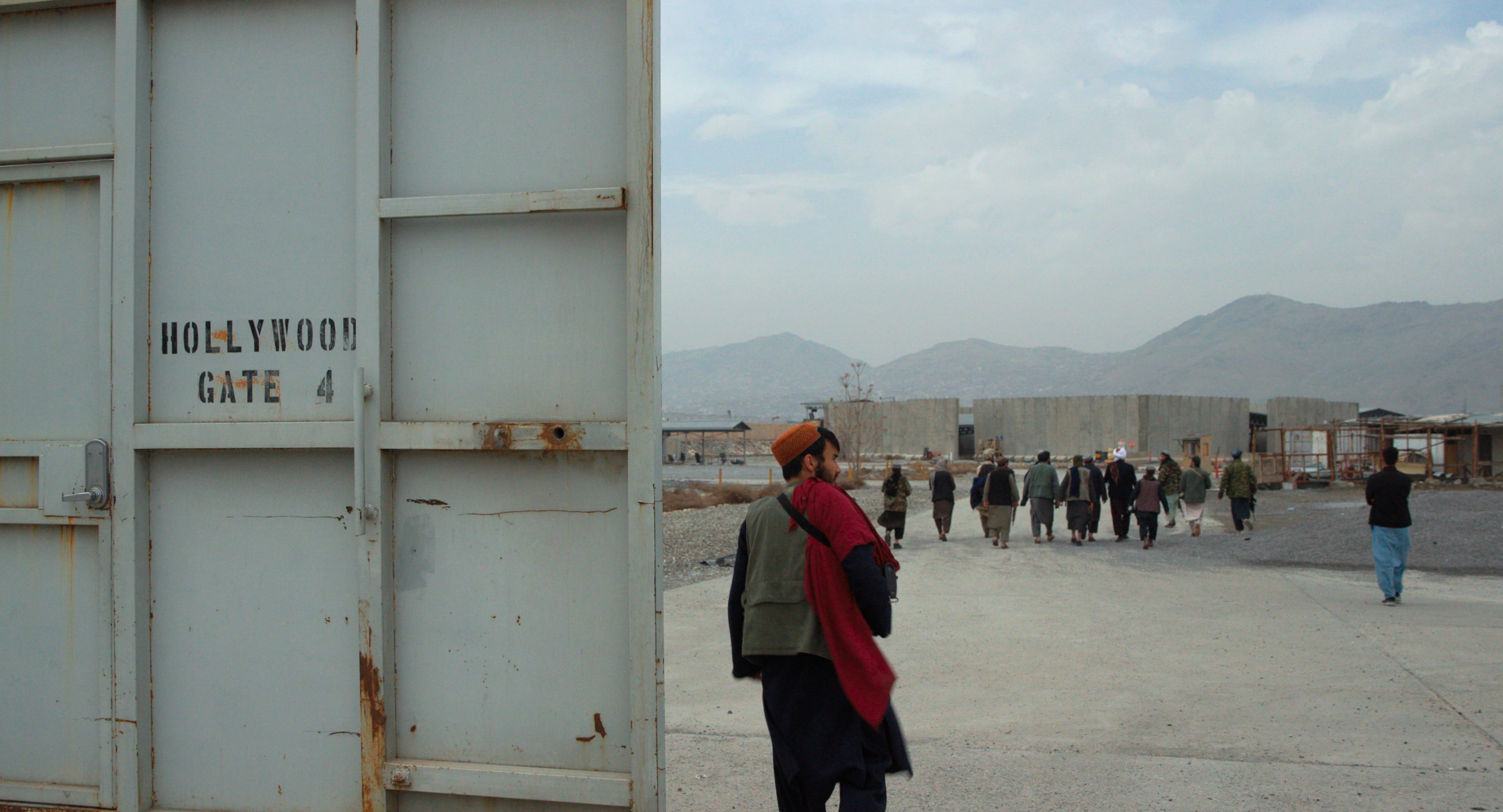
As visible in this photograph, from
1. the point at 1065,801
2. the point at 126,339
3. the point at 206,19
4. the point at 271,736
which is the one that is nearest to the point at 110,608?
the point at 271,736

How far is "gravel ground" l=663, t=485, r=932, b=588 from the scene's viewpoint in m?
12.1

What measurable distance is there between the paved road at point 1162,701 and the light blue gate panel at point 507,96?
9.42 ft

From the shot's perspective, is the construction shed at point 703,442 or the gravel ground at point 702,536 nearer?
the gravel ground at point 702,536

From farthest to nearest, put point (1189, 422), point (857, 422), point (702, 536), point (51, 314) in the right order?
point (1189, 422) → point (857, 422) → point (702, 536) → point (51, 314)

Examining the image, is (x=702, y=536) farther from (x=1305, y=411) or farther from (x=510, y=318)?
(x=1305, y=411)

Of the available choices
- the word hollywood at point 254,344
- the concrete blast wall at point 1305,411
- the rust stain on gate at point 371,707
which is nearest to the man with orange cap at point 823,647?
the rust stain on gate at point 371,707

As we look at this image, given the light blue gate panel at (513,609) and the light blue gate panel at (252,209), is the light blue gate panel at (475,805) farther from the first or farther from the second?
the light blue gate panel at (252,209)

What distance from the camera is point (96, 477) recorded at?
2.89 m

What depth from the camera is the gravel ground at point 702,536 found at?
12.1 metres

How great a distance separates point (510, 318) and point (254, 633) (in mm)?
1210

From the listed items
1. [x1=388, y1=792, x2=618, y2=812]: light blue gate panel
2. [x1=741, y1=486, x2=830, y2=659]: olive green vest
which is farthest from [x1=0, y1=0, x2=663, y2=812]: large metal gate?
[x1=741, y1=486, x2=830, y2=659]: olive green vest

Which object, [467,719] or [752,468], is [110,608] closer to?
[467,719]

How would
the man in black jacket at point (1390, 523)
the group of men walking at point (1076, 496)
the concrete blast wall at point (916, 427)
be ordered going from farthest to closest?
the concrete blast wall at point (916, 427)
the group of men walking at point (1076, 496)
the man in black jacket at point (1390, 523)

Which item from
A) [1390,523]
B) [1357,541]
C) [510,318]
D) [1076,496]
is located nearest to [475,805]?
[510,318]
